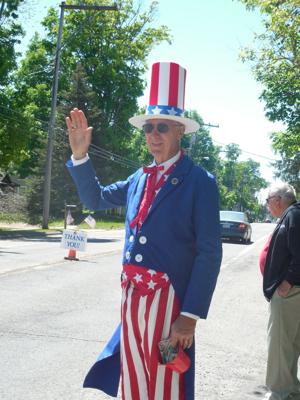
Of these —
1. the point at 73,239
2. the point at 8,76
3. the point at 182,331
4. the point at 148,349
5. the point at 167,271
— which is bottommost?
the point at 73,239

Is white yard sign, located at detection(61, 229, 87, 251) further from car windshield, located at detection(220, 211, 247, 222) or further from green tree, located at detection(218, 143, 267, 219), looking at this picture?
green tree, located at detection(218, 143, 267, 219)

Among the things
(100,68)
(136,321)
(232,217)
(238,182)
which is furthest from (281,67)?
(238,182)

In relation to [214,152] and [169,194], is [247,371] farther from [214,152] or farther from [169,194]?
[214,152]

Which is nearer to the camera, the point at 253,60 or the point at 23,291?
the point at 23,291

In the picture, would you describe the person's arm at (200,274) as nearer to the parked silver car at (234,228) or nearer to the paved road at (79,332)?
the paved road at (79,332)

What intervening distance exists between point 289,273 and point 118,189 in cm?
185

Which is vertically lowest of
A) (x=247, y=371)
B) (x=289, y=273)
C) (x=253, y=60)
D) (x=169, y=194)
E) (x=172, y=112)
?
(x=247, y=371)

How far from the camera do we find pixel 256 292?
437 inches

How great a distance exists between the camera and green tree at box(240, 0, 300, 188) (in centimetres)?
1291

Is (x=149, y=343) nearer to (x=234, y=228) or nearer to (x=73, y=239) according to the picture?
(x=73, y=239)

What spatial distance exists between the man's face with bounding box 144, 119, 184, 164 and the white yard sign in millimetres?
11726

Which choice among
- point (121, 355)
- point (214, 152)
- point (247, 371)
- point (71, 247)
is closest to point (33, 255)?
point (71, 247)

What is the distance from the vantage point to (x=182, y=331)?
2.82 metres

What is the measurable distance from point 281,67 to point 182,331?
45.0ft
